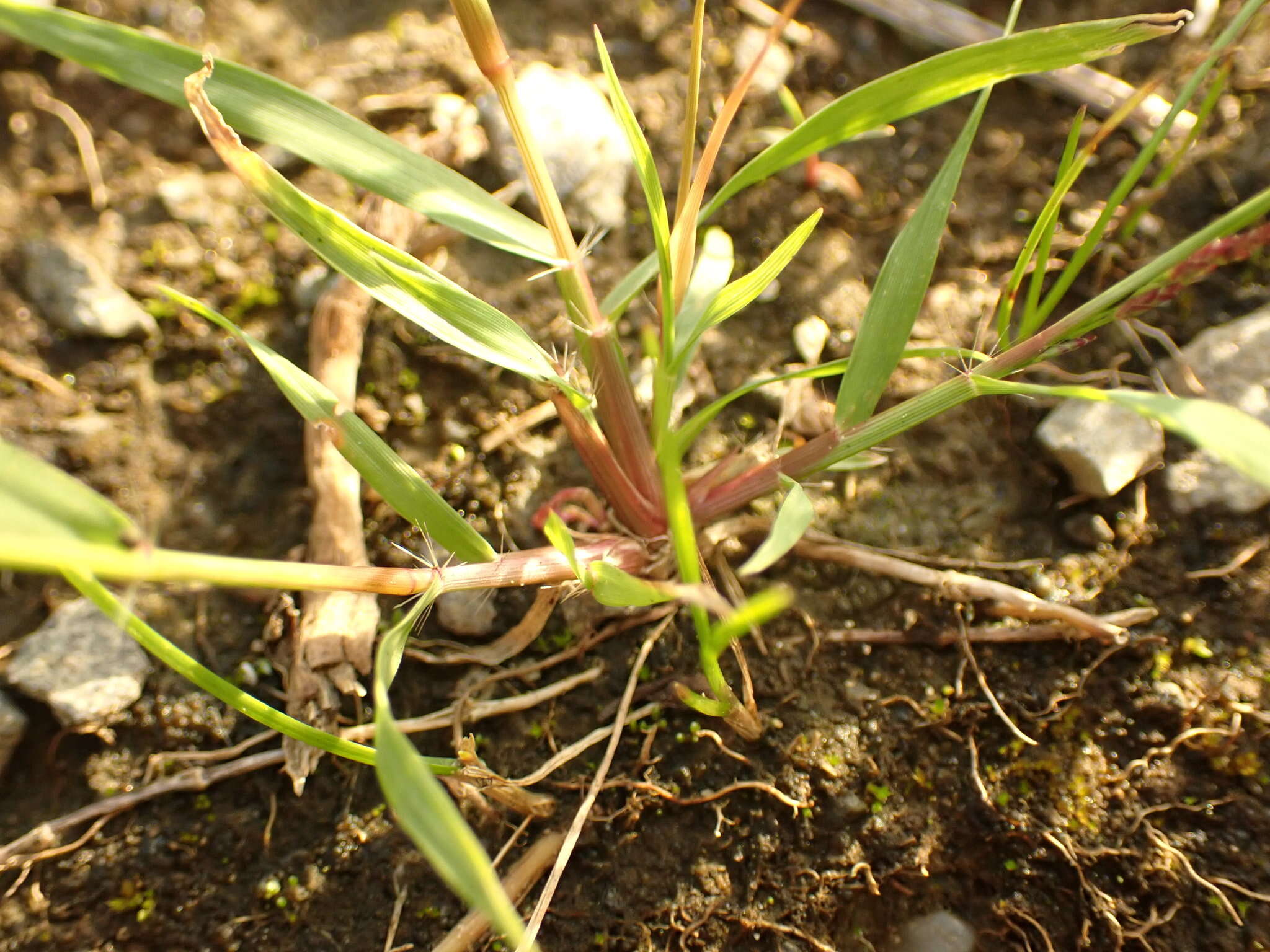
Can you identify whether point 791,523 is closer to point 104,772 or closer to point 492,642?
point 492,642

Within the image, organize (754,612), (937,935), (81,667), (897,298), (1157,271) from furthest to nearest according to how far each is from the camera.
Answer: (81,667)
(937,935)
(897,298)
(1157,271)
(754,612)

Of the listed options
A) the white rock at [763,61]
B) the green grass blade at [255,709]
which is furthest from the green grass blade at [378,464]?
the white rock at [763,61]

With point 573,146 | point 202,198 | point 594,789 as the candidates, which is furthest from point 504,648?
point 202,198

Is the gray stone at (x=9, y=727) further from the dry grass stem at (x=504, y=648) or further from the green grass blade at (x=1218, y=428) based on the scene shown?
the green grass blade at (x=1218, y=428)

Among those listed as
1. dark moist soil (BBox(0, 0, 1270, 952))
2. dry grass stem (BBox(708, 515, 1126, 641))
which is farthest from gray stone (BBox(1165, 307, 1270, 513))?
dry grass stem (BBox(708, 515, 1126, 641))

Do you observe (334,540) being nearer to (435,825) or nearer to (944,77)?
(435,825)

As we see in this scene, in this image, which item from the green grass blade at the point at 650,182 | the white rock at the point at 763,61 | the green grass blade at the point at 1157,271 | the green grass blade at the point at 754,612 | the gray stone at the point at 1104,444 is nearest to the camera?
the green grass blade at the point at 754,612

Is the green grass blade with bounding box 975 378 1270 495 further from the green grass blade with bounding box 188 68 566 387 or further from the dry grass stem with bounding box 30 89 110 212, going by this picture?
the dry grass stem with bounding box 30 89 110 212
